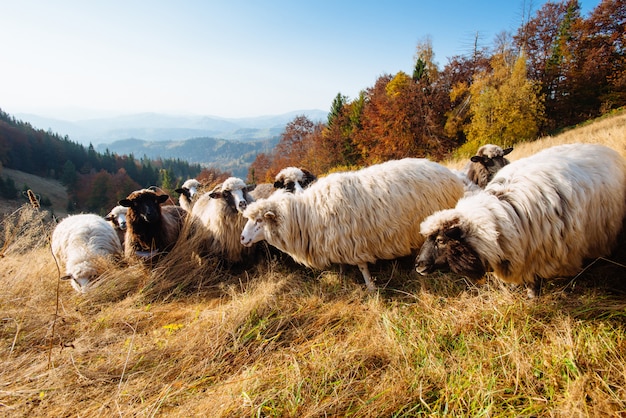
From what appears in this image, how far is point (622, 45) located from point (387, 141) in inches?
1027

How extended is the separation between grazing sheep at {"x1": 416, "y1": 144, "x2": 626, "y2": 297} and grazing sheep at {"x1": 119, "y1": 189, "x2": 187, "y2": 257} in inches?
186

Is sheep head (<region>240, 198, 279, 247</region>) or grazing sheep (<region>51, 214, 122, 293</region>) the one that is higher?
sheep head (<region>240, 198, 279, 247</region>)

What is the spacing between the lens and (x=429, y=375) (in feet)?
7.30

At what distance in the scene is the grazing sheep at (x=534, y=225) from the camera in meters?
2.84

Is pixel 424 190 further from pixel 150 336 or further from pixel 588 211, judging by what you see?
pixel 150 336

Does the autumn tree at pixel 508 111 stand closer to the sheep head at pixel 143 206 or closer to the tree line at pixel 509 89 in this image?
the tree line at pixel 509 89

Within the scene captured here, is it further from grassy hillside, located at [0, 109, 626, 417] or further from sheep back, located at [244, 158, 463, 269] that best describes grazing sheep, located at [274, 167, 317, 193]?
grassy hillside, located at [0, 109, 626, 417]

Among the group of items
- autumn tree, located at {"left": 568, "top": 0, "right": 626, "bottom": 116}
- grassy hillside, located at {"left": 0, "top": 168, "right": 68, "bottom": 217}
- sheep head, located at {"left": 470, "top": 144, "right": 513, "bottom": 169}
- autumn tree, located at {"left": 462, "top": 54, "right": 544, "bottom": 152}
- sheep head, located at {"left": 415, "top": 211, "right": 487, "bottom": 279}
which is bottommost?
grassy hillside, located at {"left": 0, "top": 168, "right": 68, "bottom": 217}

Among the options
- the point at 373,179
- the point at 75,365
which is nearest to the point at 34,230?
the point at 75,365

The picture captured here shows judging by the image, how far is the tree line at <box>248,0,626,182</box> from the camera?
84.7 ft

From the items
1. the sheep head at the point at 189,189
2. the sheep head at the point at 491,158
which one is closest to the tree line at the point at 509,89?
the sheep head at the point at 491,158

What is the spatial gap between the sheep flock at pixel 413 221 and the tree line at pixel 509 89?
24557mm

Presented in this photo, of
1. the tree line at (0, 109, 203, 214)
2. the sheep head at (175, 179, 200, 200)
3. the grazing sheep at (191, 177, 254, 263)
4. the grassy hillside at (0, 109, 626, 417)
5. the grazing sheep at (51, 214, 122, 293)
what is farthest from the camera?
the tree line at (0, 109, 203, 214)

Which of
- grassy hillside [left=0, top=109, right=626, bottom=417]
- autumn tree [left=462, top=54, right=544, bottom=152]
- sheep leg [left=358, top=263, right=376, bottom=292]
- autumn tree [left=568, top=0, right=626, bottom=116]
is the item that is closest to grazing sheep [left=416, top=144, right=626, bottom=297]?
grassy hillside [left=0, top=109, right=626, bottom=417]
